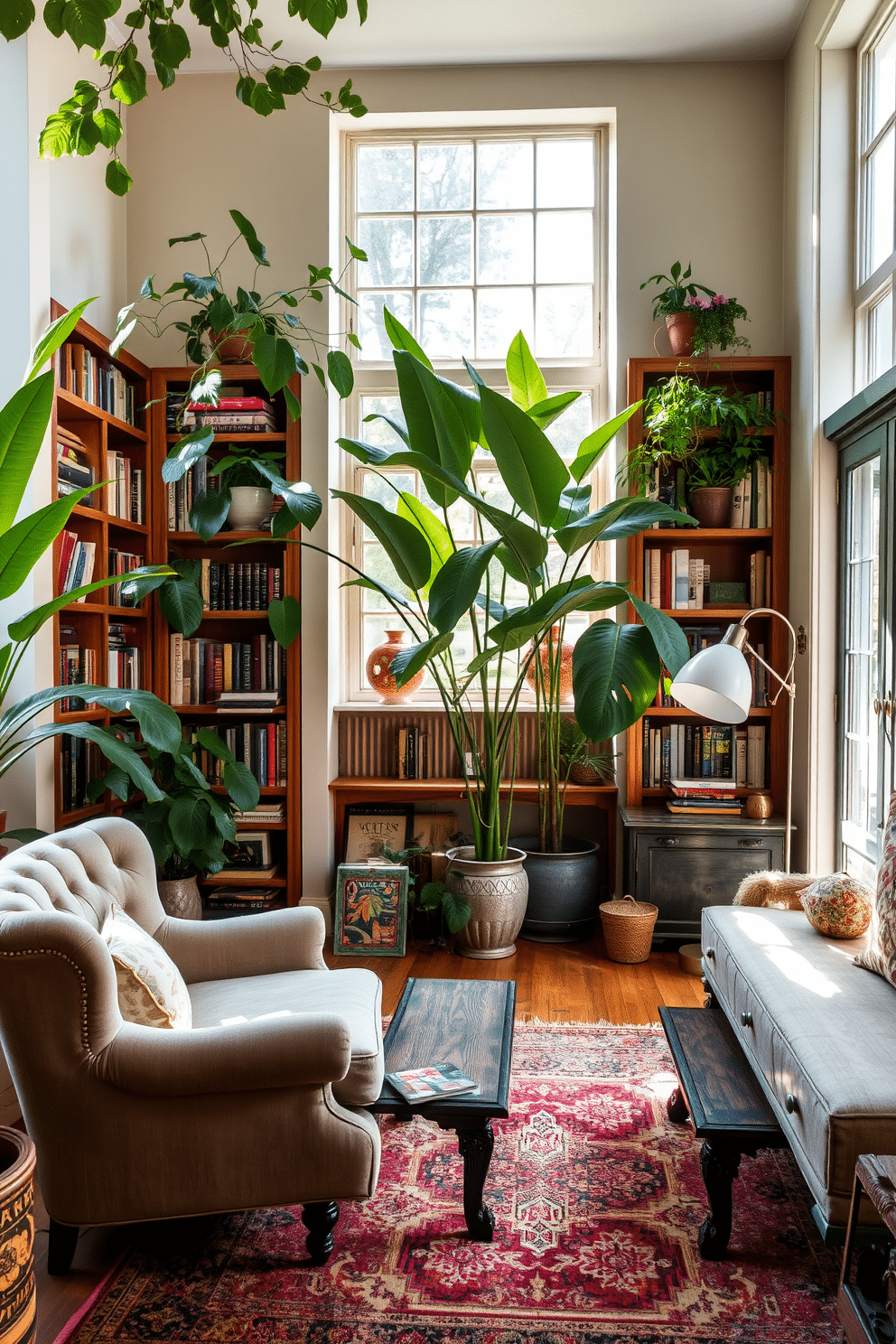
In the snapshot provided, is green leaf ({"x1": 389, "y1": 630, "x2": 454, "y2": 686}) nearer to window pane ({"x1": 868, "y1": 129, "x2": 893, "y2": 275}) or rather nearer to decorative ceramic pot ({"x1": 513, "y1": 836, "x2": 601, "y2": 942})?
decorative ceramic pot ({"x1": 513, "y1": 836, "x2": 601, "y2": 942})

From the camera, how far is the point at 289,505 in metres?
3.56

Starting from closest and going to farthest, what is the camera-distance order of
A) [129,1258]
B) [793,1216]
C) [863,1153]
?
[863,1153] → [129,1258] → [793,1216]

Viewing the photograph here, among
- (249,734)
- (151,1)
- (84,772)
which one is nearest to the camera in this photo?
(151,1)

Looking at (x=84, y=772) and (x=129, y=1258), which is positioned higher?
(x=84, y=772)

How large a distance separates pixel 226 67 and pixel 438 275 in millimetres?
1233

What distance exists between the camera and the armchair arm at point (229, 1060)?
5.73 ft

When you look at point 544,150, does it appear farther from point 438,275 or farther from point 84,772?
point 84,772

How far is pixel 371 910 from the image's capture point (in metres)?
3.84

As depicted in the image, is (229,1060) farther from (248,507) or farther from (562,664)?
(248,507)

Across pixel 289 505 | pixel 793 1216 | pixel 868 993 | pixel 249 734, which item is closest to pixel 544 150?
pixel 289 505

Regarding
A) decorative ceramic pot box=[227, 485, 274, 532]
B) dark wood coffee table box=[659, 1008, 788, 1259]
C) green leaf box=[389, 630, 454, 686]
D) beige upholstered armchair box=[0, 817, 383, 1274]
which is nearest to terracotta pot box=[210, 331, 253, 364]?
decorative ceramic pot box=[227, 485, 274, 532]

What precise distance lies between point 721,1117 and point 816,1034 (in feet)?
0.92

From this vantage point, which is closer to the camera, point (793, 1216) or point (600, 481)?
point (793, 1216)

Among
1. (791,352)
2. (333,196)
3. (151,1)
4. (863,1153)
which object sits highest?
(333,196)
